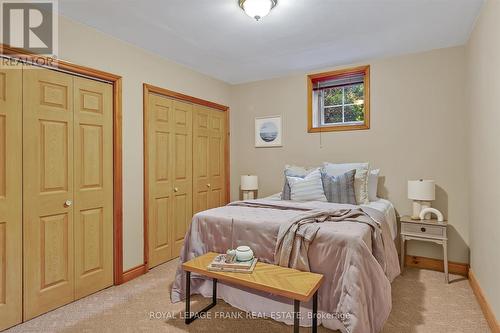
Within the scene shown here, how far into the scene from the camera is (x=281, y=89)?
4.04 m

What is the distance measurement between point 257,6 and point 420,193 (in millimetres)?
2381

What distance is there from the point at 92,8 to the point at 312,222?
2407 mm

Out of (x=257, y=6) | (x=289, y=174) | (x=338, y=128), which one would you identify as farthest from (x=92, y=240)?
(x=338, y=128)

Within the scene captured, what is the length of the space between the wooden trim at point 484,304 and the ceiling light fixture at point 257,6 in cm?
272

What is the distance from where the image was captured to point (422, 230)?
284 centimetres

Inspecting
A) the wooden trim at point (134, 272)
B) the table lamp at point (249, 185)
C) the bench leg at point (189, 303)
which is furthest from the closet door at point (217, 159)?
the bench leg at point (189, 303)

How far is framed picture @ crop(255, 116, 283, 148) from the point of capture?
4.06m

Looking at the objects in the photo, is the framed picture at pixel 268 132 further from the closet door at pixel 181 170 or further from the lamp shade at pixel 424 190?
the lamp shade at pixel 424 190

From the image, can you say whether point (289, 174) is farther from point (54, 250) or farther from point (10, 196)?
point (10, 196)

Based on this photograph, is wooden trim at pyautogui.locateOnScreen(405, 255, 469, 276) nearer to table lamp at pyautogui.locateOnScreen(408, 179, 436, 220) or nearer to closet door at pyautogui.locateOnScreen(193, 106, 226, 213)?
table lamp at pyautogui.locateOnScreen(408, 179, 436, 220)

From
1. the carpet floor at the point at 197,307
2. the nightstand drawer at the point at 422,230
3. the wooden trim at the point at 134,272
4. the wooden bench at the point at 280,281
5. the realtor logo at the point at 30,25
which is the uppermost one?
the realtor logo at the point at 30,25

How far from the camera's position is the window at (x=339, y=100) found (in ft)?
11.5

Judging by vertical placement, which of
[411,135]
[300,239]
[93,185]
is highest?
[411,135]

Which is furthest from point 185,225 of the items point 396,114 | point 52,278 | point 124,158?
point 396,114
